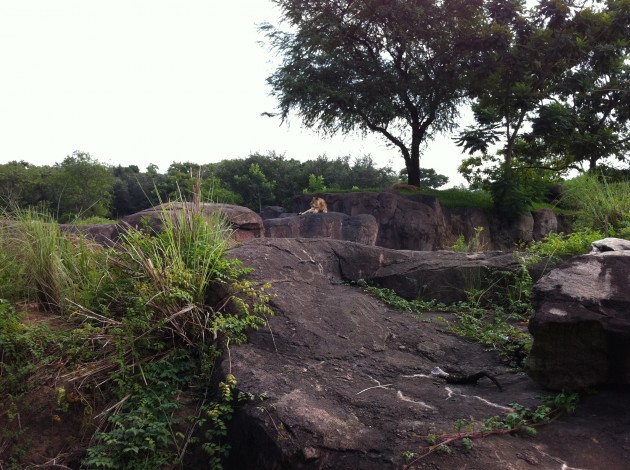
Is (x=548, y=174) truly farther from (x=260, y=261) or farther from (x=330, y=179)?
(x=260, y=261)

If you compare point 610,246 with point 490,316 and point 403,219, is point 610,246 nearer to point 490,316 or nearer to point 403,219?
point 490,316

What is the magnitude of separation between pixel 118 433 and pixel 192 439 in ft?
1.49

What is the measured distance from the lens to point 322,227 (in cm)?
1438

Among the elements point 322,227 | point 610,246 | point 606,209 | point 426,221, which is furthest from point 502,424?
point 426,221

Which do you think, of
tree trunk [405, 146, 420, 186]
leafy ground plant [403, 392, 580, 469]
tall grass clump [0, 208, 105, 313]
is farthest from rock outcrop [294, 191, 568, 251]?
leafy ground plant [403, 392, 580, 469]

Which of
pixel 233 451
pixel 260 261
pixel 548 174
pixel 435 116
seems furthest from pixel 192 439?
pixel 548 174

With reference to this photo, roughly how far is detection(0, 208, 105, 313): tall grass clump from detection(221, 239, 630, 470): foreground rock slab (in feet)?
4.94

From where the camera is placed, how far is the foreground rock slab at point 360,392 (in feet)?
10.2

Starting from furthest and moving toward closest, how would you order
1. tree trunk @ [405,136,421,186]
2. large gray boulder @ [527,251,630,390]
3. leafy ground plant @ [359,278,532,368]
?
1. tree trunk @ [405,136,421,186]
2. leafy ground plant @ [359,278,532,368]
3. large gray boulder @ [527,251,630,390]

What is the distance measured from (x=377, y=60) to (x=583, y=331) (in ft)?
67.7

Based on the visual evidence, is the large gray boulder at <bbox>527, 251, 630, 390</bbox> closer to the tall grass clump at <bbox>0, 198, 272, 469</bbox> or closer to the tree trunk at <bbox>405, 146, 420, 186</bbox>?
the tall grass clump at <bbox>0, 198, 272, 469</bbox>

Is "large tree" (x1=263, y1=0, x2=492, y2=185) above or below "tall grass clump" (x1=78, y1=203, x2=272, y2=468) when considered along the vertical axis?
above

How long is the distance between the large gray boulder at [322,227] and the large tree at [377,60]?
8.32m

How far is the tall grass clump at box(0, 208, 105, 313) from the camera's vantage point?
17.4ft
